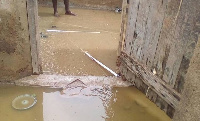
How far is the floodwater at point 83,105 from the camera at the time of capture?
2906 millimetres

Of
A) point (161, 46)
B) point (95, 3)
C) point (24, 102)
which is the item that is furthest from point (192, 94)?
point (95, 3)

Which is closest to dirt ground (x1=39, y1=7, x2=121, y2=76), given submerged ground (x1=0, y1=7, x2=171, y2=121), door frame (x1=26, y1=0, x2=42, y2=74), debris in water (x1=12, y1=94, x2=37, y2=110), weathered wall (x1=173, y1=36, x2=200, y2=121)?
submerged ground (x1=0, y1=7, x2=171, y2=121)

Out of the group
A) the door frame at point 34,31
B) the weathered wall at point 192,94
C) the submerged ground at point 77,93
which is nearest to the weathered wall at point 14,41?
the door frame at point 34,31

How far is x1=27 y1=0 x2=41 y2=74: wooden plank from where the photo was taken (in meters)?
2.98

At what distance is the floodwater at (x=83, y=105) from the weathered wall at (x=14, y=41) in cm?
28

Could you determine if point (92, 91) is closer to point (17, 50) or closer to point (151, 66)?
point (151, 66)

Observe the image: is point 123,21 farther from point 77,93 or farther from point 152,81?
point 77,93

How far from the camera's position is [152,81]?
3.13 metres

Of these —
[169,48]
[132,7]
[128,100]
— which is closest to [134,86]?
[128,100]

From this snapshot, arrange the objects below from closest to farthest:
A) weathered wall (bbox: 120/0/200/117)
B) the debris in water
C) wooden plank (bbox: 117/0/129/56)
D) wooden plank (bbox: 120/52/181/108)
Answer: weathered wall (bbox: 120/0/200/117), wooden plank (bbox: 120/52/181/108), the debris in water, wooden plank (bbox: 117/0/129/56)

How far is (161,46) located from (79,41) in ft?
8.20

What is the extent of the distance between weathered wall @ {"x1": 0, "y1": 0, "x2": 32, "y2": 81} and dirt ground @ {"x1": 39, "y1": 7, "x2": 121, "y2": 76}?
0.57 meters

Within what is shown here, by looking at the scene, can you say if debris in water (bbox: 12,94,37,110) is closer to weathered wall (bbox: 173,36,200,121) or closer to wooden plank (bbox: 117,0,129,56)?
wooden plank (bbox: 117,0,129,56)

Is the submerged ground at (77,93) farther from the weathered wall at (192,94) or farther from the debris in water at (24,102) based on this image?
the weathered wall at (192,94)
